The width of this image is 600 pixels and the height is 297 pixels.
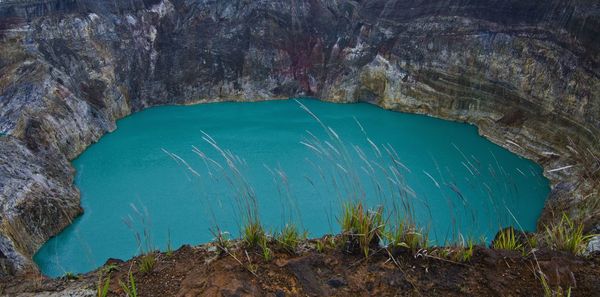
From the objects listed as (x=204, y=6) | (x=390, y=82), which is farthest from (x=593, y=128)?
(x=204, y=6)

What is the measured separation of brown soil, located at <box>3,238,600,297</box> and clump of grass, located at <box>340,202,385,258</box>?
115 millimetres

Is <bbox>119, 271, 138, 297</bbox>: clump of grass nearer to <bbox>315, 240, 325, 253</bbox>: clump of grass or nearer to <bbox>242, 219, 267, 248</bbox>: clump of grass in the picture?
<bbox>242, 219, 267, 248</bbox>: clump of grass

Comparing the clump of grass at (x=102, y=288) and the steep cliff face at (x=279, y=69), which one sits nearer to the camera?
the clump of grass at (x=102, y=288)

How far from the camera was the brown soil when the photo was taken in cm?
311

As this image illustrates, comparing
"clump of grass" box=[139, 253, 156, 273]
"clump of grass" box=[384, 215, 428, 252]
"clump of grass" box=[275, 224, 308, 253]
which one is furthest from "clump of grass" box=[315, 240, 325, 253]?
"clump of grass" box=[139, 253, 156, 273]

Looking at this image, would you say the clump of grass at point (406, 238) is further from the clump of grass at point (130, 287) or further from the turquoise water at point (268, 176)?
the turquoise water at point (268, 176)

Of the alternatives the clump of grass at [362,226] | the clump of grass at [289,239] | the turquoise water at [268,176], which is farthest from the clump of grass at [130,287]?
the turquoise water at [268,176]

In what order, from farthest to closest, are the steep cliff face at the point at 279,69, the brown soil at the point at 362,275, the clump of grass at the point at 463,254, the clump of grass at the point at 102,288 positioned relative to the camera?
the steep cliff face at the point at 279,69 < the clump of grass at the point at 463,254 < the clump of grass at the point at 102,288 < the brown soil at the point at 362,275

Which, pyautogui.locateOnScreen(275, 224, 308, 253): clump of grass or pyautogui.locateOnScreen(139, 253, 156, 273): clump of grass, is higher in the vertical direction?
pyautogui.locateOnScreen(275, 224, 308, 253): clump of grass

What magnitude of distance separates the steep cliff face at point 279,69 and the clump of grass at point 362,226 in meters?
2.62

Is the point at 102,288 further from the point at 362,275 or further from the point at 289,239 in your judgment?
the point at 362,275

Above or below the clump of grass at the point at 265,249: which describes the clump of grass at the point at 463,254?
above

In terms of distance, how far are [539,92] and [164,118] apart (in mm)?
14317

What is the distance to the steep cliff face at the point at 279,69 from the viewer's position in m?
12.0
